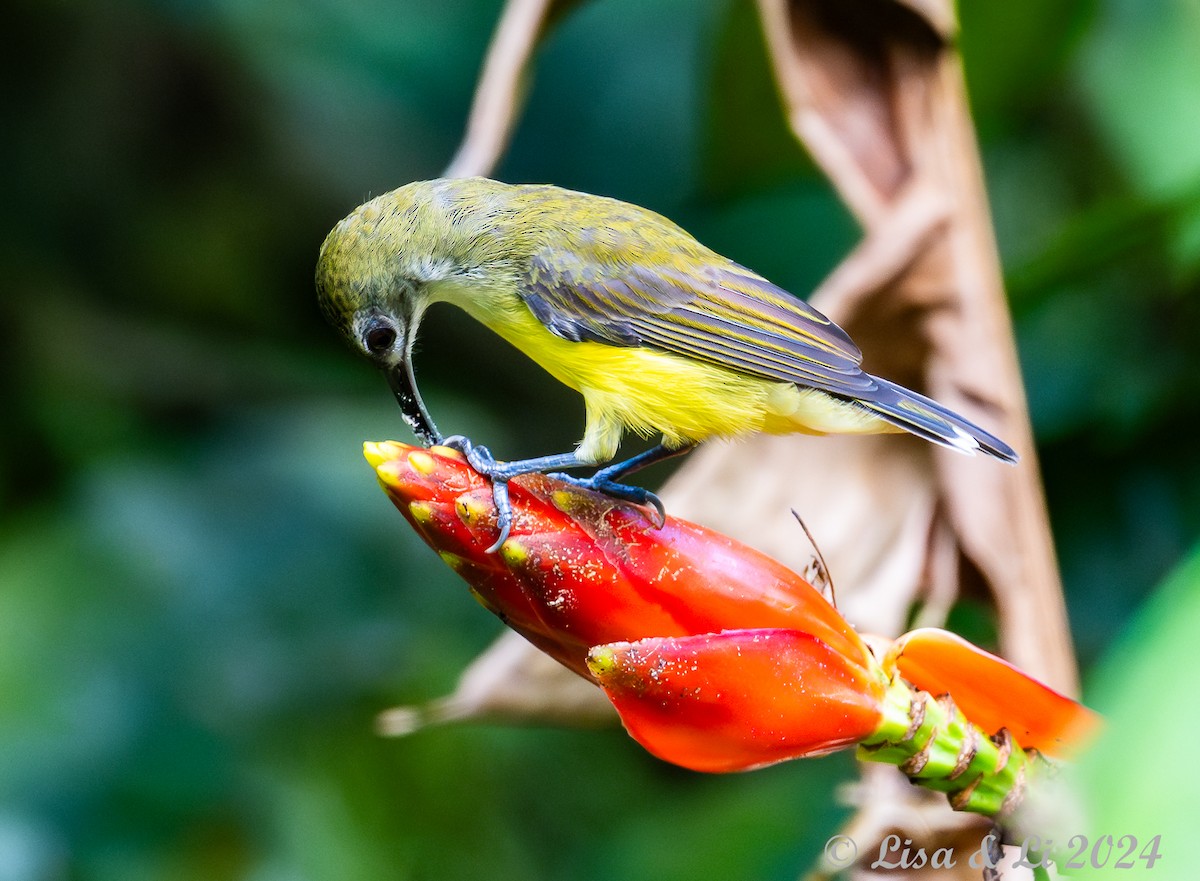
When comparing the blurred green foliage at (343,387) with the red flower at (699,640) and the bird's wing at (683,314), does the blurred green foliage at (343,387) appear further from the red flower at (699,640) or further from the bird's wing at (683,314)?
the red flower at (699,640)

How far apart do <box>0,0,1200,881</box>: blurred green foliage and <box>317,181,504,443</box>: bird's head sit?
2.73 ft

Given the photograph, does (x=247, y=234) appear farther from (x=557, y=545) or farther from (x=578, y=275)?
(x=557, y=545)

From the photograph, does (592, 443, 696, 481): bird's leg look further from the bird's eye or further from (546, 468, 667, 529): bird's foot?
the bird's eye

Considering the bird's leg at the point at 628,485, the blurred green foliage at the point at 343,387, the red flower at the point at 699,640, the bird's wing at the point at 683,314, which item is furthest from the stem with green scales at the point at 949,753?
the blurred green foliage at the point at 343,387

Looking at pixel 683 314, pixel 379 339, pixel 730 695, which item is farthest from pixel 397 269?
pixel 730 695

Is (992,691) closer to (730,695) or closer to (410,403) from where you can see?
(730,695)

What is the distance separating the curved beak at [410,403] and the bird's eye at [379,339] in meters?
0.03

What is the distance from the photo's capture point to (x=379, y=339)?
162cm

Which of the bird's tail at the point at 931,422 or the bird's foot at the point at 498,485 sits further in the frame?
the bird's tail at the point at 931,422

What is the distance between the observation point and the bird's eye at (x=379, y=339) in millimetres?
1620

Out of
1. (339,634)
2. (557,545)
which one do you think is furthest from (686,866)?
(557,545)

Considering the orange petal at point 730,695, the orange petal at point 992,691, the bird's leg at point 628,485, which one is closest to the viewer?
the orange petal at point 730,695

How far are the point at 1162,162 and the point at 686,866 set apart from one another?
62.7 inches

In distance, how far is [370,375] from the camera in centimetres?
307
